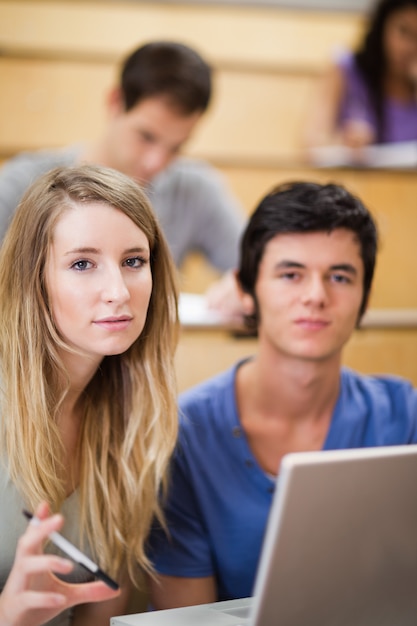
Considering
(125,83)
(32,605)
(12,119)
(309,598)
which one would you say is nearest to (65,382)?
(32,605)

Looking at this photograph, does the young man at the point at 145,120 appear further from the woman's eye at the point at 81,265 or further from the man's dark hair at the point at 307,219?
the woman's eye at the point at 81,265

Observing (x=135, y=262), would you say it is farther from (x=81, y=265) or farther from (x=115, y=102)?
(x=115, y=102)

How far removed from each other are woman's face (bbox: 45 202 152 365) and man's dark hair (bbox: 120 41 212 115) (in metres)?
0.82

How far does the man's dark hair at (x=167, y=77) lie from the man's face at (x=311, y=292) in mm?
582

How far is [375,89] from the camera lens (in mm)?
2607

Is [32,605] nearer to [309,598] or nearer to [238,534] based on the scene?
[309,598]

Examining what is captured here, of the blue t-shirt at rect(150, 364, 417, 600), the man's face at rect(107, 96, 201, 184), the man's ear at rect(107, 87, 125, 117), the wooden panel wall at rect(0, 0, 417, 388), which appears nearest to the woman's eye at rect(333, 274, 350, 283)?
the blue t-shirt at rect(150, 364, 417, 600)

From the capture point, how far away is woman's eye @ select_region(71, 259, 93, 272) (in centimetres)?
100

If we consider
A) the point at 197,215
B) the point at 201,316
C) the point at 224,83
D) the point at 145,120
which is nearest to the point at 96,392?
the point at 201,316

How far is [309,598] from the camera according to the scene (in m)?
0.82

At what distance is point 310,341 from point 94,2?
1899 millimetres

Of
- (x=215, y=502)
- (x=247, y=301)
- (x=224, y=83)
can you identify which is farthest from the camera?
(x=224, y=83)

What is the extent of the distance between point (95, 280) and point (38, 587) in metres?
0.31

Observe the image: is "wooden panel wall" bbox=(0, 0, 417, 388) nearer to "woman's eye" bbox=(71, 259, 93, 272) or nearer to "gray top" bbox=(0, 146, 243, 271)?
"gray top" bbox=(0, 146, 243, 271)
